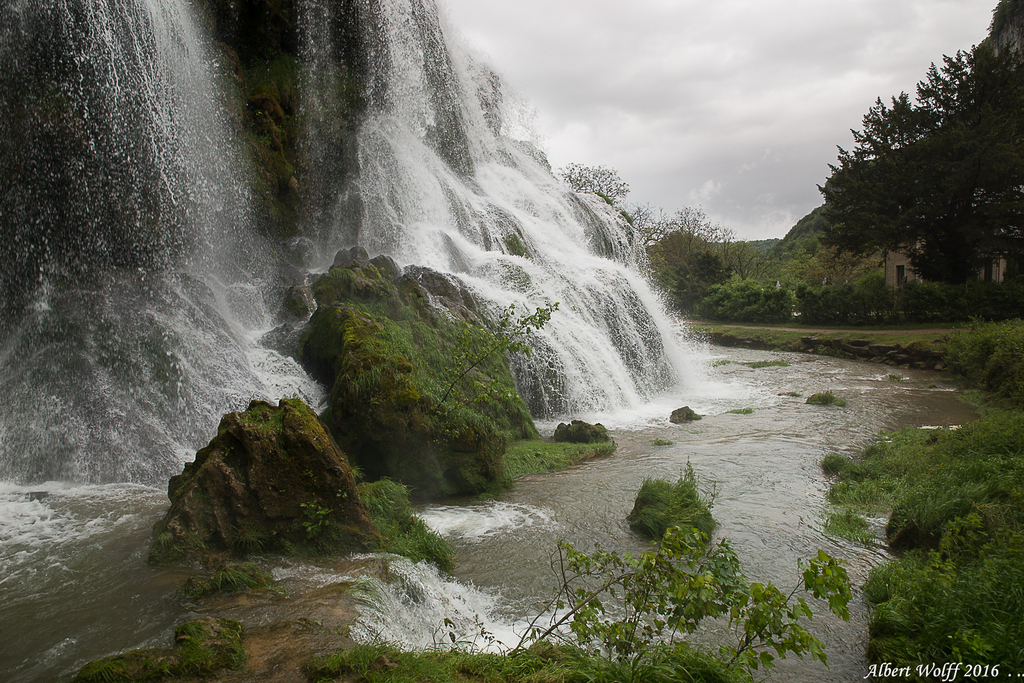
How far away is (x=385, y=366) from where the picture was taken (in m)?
7.71

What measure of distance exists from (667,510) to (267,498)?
4.11 meters

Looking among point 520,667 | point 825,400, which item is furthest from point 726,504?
point 825,400

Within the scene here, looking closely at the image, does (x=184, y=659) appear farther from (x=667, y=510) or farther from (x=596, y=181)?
(x=596, y=181)

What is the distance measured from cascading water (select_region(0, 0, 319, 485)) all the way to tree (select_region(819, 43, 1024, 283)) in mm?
30444

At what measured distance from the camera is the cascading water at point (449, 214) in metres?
13.5

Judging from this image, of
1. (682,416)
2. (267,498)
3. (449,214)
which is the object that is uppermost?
(449,214)

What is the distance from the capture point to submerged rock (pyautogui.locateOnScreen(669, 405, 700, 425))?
12.4m

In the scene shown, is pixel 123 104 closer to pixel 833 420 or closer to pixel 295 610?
pixel 295 610

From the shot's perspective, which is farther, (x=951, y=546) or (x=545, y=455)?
(x=545, y=455)

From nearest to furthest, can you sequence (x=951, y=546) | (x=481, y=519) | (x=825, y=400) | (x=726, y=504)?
(x=951, y=546) → (x=481, y=519) → (x=726, y=504) → (x=825, y=400)

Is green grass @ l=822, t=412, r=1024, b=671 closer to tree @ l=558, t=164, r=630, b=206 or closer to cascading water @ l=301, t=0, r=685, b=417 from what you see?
cascading water @ l=301, t=0, r=685, b=417

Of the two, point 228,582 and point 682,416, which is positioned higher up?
point 228,582

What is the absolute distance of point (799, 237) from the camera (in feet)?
283

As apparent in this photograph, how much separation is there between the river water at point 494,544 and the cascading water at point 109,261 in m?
1.20
